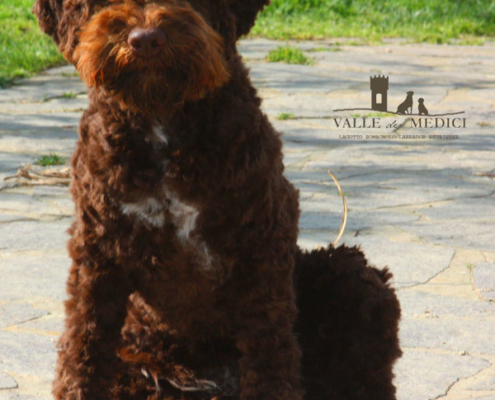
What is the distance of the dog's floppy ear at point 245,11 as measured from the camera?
109 inches

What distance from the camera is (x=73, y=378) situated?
2.80m

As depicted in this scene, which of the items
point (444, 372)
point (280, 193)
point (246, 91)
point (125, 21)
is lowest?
point (444, 372)

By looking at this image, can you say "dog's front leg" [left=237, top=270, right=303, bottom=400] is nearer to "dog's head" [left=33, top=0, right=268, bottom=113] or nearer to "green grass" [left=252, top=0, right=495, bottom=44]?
"dog's head" [left=33, top=0, right=268, bottom=113]

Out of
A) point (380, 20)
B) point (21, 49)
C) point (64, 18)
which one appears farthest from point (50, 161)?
point (380, 20)

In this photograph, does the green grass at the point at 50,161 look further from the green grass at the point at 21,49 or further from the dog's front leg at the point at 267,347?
the dog's front leg at the point at 267,347

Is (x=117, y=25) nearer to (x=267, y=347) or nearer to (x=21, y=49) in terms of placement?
(x=267, y=347)

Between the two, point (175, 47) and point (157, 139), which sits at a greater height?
point (175, 47)

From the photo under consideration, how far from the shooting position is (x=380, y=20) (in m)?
14.6

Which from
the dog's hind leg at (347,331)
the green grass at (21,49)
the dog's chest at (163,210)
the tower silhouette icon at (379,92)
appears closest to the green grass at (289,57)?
the tower silhouette icon at (379,92)

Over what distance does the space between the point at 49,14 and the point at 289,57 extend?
825cm

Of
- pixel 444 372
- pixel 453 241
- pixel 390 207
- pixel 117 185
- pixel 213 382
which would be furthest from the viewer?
pixel 390 207

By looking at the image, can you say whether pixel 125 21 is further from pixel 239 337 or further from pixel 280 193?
pixel 239 337

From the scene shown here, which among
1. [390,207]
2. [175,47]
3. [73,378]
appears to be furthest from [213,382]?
[390,207]

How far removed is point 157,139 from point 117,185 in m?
0.19
